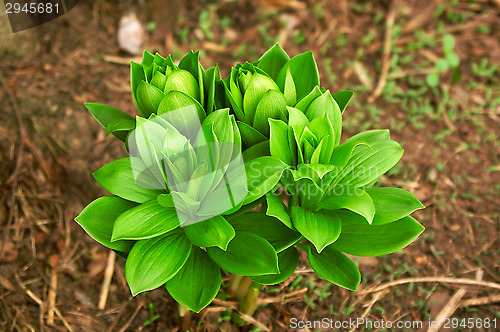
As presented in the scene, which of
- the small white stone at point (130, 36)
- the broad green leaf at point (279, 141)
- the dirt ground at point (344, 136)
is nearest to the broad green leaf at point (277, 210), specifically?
the broad green leaf at point (279, 141)

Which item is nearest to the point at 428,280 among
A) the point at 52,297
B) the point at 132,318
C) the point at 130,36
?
the point at 132,318

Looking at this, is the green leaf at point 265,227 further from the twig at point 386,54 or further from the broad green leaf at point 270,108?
the twig at point 386,54

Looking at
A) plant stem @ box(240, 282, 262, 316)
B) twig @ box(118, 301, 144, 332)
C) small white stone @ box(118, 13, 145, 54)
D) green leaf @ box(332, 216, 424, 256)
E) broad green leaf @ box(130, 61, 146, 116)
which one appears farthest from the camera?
small white stone @ box(118, 13, 145, 54)

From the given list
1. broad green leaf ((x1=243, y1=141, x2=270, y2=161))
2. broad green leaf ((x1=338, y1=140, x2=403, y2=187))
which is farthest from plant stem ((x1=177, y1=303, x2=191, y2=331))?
broad green leaf ((x1=338, y1=140, x2=403, y2=187))

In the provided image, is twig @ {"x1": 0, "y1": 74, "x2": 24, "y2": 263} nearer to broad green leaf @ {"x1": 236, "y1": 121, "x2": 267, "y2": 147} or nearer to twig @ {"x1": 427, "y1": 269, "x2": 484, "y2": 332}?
broad green leaf @ {"x1": 236, "y1": 121, "x2": 267, "y2": 147}

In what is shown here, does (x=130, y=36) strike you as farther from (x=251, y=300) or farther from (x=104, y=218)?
(x=251, y=300)
